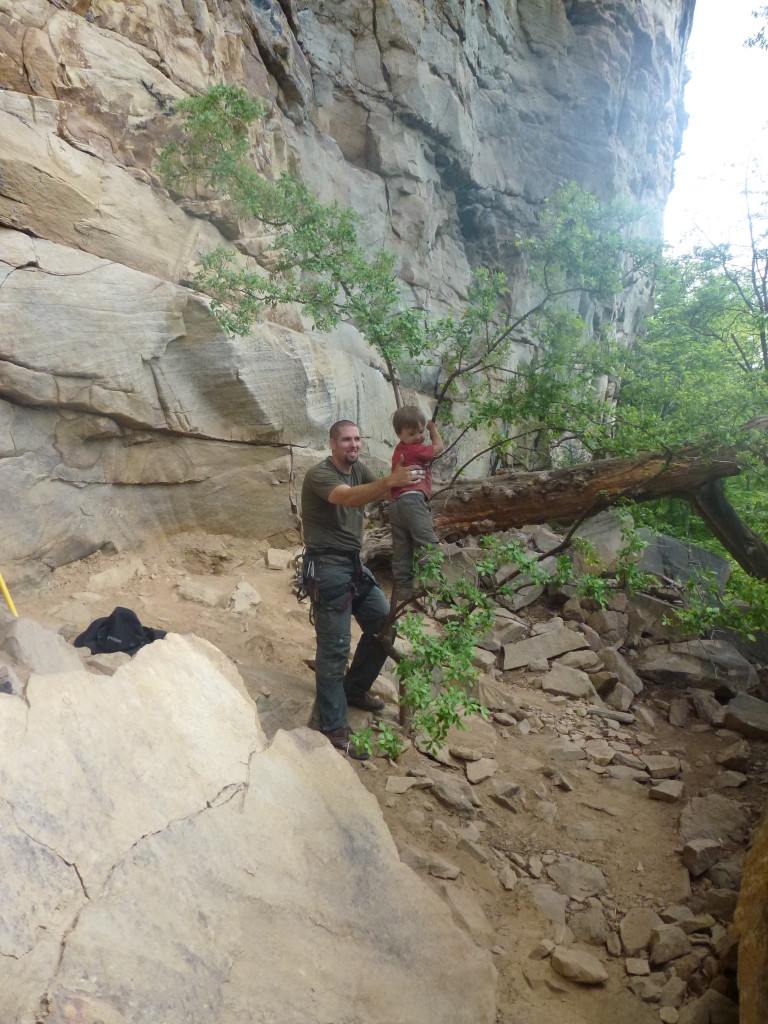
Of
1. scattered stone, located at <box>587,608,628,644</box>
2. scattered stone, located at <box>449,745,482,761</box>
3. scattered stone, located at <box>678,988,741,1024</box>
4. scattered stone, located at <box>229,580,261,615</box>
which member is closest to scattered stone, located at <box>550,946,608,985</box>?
scattered stone, located at <box>678,988,741,1024</box>

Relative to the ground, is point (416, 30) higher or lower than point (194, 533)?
higher

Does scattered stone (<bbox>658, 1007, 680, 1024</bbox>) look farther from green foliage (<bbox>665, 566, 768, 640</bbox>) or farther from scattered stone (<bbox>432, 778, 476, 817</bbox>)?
green foliage (<bbox>665, 566, 768, 640</bbox>)

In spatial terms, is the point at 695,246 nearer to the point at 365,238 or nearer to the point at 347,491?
the point at 365,238

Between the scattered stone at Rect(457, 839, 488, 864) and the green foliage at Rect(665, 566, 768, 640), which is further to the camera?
the green foliage at Rect(665, 566, 768, 640)

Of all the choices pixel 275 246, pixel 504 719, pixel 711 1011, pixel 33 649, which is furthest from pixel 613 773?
pixel 275 246

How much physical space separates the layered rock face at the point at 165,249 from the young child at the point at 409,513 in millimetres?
3085

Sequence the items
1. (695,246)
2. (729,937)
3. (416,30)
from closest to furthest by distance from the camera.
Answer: (729,937) → (695,246) → (416,30)

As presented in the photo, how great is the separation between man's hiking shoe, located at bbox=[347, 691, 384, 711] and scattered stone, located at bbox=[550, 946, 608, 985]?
2.10 metres

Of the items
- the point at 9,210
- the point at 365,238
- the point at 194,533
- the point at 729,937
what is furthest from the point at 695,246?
the point at 729,937

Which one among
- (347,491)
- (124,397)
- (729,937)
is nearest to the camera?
(729,937)

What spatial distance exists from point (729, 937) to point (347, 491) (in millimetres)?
2840

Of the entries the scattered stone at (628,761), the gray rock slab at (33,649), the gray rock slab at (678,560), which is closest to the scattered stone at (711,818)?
the scattered stone at (628,761)

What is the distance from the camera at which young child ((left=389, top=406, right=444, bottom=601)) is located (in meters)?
4.71

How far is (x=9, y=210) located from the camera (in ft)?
19.6
